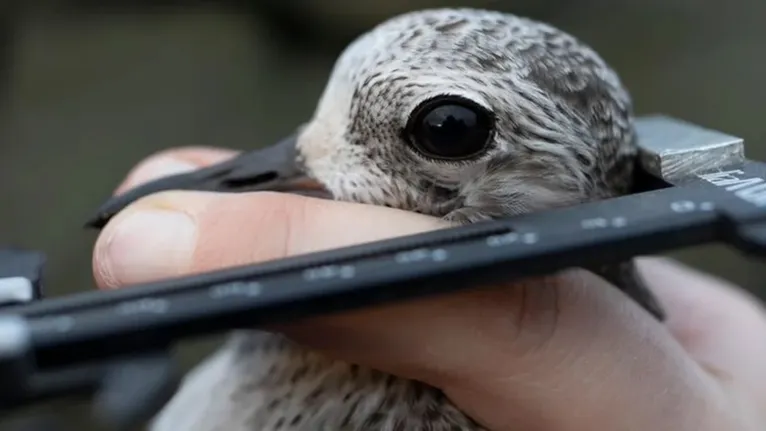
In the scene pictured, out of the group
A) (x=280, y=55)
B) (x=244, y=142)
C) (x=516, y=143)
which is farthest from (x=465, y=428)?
(x=280, y=55)

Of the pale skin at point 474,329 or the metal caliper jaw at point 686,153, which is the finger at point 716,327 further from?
the metal caliper jaw at point 686,153

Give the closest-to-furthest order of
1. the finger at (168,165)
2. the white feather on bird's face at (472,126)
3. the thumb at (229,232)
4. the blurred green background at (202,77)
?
1. the thumb at (229,232)
2. the white feather on bird's face at (472,126)
3. the finger at (168,165)
4. the blurred green background at (202,77)

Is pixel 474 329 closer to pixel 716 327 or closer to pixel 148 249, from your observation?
pixel 148 249

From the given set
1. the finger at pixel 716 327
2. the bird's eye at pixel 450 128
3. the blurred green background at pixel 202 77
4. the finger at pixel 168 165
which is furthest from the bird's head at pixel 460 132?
the blurred green background at pixel 202 77

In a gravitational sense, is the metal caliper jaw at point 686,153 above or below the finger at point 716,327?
above

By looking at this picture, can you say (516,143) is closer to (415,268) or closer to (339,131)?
(339,131)

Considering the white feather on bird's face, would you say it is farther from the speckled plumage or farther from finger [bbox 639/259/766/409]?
finger [bbox 639/259/766/409]

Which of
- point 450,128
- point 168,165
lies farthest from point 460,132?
point 168,165
